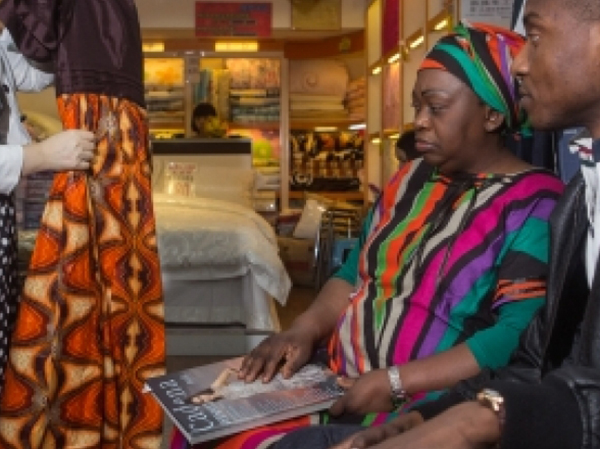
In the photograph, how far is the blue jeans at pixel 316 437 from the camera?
51.6 inches

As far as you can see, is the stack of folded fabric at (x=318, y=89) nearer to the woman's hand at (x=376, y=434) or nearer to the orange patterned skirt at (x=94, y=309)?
the orange patterned skirt at (x=94, y=309)

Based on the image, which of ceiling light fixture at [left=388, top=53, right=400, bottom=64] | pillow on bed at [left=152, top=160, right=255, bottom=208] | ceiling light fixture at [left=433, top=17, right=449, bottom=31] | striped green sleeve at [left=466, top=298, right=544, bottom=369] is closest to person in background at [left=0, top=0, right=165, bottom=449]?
striped green sleeve at [left=466, top=298, right=544, bottom=369]

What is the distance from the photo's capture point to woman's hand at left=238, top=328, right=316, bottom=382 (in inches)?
62.2

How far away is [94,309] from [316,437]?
3.46ft

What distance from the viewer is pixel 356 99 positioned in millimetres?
7801

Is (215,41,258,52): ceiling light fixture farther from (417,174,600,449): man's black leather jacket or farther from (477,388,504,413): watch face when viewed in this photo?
(477,388,504,413): watch face

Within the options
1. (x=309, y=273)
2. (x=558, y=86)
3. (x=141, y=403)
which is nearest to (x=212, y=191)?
(x=309, y=273)

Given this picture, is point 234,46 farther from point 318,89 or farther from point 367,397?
point 367,397

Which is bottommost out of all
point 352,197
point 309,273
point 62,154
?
point 309,273

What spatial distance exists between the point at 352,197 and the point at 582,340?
723 centimetres

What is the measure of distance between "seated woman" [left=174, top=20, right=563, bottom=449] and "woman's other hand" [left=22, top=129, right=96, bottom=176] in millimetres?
751

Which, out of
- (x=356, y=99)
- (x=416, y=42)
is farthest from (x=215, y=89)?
(x=416, y=42)

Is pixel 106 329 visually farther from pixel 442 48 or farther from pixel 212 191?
pixel 212 191

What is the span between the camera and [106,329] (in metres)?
2.26
